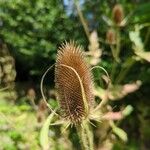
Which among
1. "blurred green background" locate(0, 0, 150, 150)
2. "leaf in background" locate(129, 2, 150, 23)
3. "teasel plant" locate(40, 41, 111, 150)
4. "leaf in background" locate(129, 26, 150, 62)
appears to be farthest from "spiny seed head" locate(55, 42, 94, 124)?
"leaf in background" locate(129, 2, 150, 23)

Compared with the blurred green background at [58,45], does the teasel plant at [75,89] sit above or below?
above

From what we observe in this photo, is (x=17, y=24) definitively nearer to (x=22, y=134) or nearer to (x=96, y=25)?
(x=96, y=25)

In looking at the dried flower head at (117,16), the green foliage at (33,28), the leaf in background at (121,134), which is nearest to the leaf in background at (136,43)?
the dried flower head at (117,16)

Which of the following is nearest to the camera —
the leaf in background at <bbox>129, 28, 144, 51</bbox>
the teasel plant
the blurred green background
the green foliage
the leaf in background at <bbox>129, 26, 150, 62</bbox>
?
the teasel plant

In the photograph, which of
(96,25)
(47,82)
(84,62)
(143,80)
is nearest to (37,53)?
(47,82)

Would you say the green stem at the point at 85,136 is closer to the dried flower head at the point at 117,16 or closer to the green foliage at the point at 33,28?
the dried flower head at the point at 117,16

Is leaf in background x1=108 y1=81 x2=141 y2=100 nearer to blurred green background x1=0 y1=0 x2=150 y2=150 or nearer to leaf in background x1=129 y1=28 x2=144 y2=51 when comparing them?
blurred green background x1=0 y1=0 x2=150 y2=150
